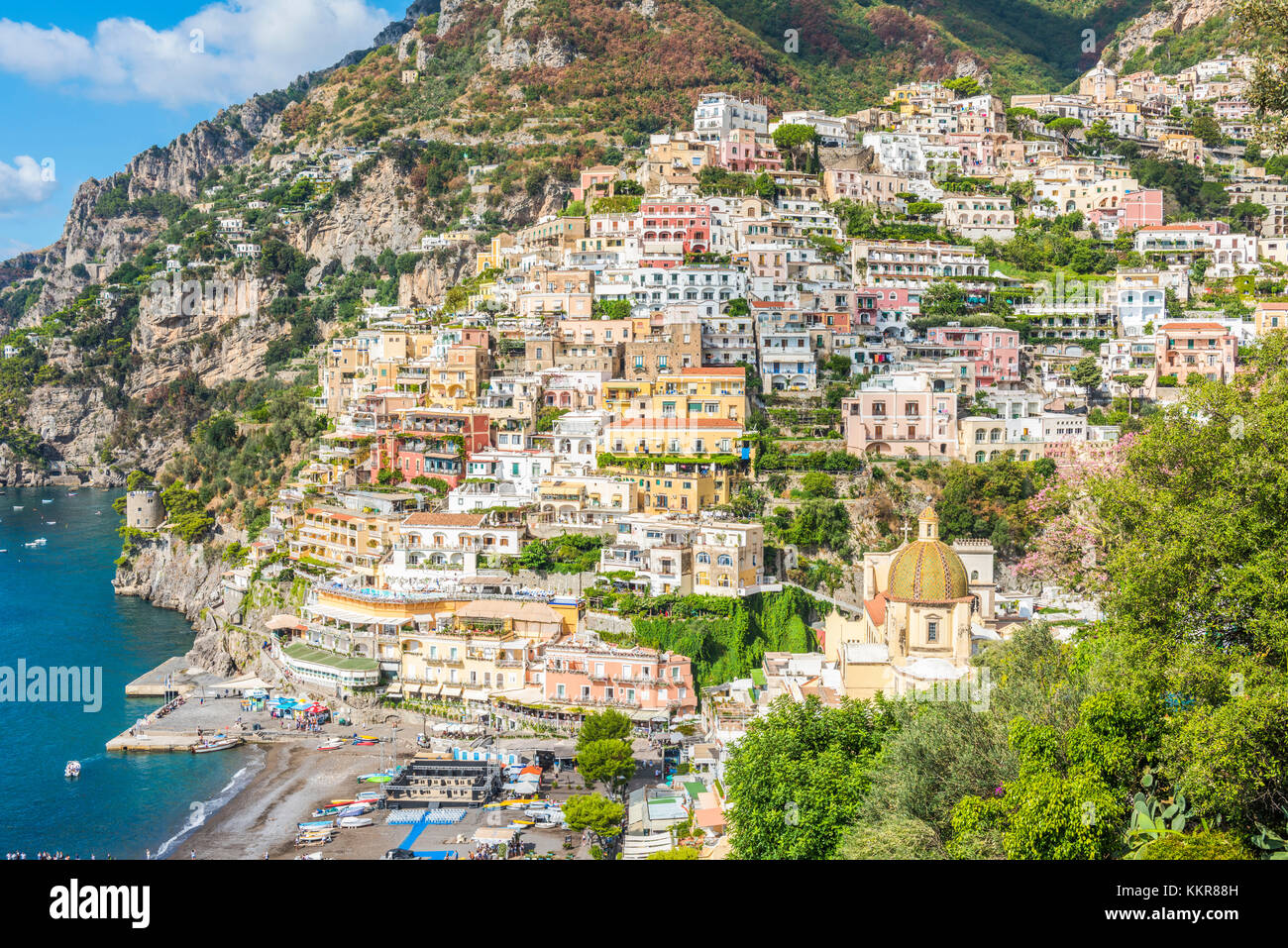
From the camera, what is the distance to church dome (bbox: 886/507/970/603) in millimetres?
22781

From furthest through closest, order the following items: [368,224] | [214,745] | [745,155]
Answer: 1. [368,224]
2. [745,155]
3. [214,745]

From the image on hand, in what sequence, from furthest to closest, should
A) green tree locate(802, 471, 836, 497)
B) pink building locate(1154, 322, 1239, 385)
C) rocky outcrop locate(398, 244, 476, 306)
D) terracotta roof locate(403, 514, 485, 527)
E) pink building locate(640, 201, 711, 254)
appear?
rocky outcrop locate(398, 244, 476, 306) < pink building locate(640, 201, 711, 254) < pink building locate(1154, 322, 1239, 385) < green tree locate(802, 471, 836, 497) < terracotta roof locate(403, 514, 485, 527)

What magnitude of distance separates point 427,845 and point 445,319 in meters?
31.2

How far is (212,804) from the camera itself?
Answer: 1016 inches

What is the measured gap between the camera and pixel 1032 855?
29.3 ft

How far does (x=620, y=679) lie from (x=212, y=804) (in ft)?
32.3

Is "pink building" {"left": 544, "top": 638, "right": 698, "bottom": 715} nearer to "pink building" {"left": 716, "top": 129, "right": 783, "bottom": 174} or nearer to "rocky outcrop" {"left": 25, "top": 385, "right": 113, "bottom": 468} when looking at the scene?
"pink building" {"left": 716, "top": 129, "right": 783, "bottom": 174}

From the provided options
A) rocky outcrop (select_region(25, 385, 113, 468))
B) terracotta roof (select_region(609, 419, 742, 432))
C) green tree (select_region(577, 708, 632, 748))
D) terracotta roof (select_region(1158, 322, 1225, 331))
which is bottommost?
green tree (select_region(577, 708, 632, 748))

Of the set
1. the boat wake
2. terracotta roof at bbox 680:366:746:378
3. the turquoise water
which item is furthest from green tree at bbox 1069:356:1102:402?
the turquoise water

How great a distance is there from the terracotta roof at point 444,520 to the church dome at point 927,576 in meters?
14.3

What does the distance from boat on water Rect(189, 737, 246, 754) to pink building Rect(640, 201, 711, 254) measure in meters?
26.6

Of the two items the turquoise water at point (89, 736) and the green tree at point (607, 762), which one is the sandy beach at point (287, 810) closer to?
the turquoise water at point (89, 736)

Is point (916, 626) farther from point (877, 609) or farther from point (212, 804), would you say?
point (212, 804)

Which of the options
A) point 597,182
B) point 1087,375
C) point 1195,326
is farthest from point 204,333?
point 1195,326
